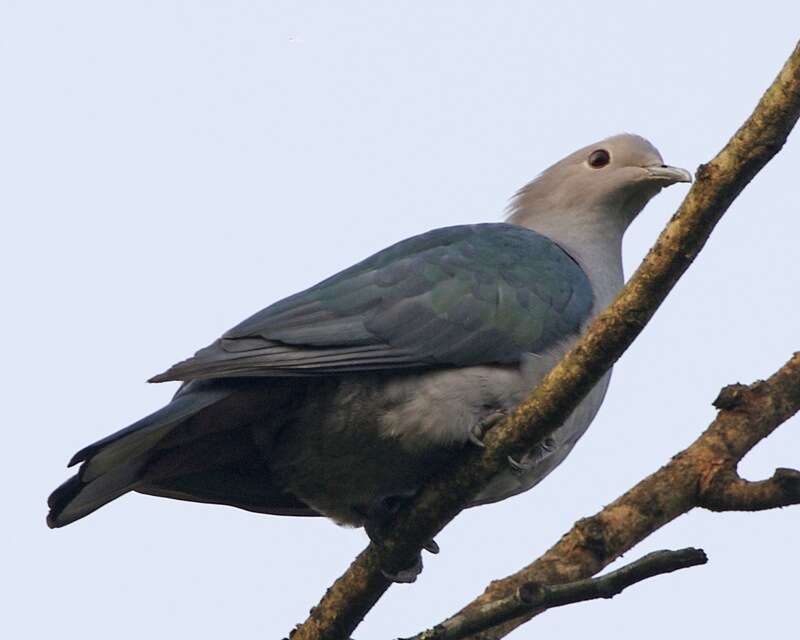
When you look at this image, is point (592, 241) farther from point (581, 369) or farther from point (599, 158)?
point (581, 369)

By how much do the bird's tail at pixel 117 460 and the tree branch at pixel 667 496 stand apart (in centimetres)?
133

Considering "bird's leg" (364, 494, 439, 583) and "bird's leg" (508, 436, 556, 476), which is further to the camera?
"bird's leg" (364, 494, 439, 583)

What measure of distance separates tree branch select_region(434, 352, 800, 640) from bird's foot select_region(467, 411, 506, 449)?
25.1 inches

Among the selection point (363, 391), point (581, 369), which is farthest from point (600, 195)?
point (581, 369)

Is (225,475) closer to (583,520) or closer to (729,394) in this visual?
(583,520)

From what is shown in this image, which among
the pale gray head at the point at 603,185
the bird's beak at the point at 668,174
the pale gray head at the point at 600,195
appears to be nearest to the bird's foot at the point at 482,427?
the pale gray head at the point at 600,195

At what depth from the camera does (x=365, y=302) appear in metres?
5.40

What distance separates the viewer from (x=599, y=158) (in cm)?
693

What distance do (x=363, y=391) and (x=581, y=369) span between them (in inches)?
47.3

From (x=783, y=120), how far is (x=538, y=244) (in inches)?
92.7

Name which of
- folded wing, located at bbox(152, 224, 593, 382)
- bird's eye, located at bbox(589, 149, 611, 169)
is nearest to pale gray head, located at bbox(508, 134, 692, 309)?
bird's eye, located at bbox(589, 149, 611, 169)

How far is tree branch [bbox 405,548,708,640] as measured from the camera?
3.87 m

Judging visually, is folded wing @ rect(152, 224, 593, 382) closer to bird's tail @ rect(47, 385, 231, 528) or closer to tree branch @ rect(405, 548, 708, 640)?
bird's tail @ rect(47, 385, 231, 528)

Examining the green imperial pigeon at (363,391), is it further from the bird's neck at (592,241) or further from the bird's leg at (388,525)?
the bird's neck at (592,241)
